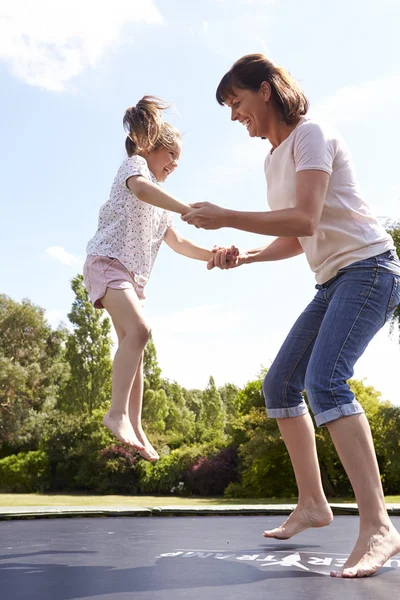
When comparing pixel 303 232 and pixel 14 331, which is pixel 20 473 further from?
pixel 303 232

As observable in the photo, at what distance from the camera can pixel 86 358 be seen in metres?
19.9

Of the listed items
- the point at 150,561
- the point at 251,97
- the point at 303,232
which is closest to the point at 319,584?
the point at 150,561

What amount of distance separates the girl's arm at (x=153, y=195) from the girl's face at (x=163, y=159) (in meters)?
0.25

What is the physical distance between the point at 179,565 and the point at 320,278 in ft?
2.91

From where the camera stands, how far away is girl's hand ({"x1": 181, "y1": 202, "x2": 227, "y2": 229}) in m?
1.83

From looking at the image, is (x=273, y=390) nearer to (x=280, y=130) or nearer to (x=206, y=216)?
(x=206, y=216)

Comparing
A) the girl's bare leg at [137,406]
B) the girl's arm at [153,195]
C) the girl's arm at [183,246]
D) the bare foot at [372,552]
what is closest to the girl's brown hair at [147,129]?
the girl's arm at [153,195]

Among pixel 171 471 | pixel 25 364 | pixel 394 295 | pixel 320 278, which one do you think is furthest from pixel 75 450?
pixel 394 295

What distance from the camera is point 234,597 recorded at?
1.35 m

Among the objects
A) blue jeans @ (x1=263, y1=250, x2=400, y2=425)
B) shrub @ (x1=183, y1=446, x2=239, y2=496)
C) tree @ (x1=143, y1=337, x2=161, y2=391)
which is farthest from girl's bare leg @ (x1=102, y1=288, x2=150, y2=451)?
tree @ (x1=143, y1=337, x2=161, y2=391)

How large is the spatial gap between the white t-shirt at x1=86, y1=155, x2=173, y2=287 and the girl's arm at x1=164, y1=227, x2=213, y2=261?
0.74 feet

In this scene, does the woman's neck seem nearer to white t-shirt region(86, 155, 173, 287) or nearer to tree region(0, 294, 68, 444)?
white t-shirt region(86, 155, 173, 287)

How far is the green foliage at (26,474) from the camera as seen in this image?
16484 millimetres

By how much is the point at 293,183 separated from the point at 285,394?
0.64 meters
